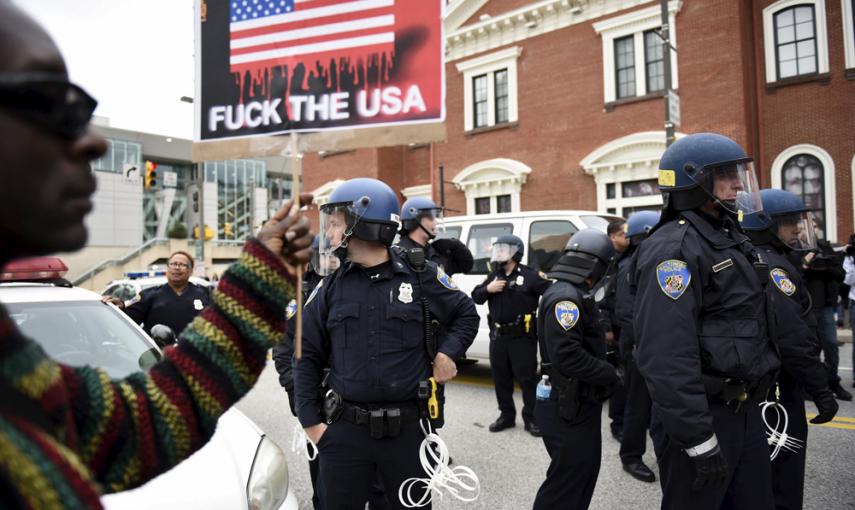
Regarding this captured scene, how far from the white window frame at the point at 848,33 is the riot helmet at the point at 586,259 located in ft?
50.7

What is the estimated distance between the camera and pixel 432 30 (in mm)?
2465

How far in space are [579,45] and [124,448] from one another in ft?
65.0

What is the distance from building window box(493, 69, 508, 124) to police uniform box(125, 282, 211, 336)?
53.6ft

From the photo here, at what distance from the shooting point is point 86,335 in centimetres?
380

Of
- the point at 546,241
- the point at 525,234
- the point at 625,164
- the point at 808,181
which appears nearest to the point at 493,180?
the point at 625,164

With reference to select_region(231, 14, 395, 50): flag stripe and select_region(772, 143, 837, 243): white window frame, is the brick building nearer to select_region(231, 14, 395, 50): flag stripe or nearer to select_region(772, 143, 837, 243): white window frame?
select_region(772, 143, 837, 243): white window frame

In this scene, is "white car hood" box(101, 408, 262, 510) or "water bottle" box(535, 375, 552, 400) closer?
"white car hood" box(101, 408, 262, 510)

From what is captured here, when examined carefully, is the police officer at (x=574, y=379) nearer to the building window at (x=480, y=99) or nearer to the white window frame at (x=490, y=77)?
the white window frame at (x=490, y=77)

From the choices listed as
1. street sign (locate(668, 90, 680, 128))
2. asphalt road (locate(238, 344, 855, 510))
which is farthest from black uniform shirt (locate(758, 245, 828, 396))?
street sign (locate(668, 90, 680, 128))

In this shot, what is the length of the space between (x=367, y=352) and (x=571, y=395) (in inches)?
51.6

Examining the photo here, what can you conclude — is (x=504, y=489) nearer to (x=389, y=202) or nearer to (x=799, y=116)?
(x=389, y=202)

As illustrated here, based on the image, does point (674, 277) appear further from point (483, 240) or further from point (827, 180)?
point (827, 180)

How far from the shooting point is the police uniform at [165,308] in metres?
6.01

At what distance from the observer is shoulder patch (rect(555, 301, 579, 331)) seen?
3521 mm
